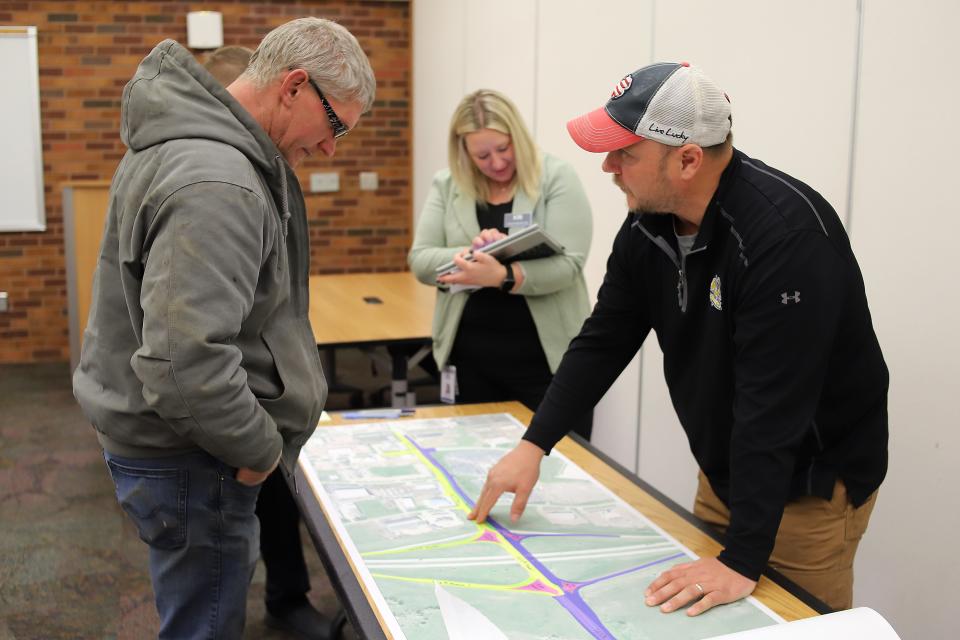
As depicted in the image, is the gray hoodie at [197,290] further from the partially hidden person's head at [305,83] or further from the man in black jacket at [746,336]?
the man in black jacket at [746,336]

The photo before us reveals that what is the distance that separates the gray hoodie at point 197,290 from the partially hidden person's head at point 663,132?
0.55 metres

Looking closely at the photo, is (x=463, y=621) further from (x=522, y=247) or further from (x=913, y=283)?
(x=913, y=283)

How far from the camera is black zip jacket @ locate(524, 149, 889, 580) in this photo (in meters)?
1.37

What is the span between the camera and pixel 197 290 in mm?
1344

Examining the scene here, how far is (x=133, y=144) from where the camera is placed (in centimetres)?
149

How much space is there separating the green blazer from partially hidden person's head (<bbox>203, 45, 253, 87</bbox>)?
83cm

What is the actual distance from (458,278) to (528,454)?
0.91 metres

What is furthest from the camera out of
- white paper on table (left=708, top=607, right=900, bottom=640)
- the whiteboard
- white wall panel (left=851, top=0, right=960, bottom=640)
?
the whiteboard

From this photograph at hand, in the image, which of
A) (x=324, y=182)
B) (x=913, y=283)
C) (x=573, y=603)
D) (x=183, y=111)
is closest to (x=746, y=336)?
(x=573, y=603)

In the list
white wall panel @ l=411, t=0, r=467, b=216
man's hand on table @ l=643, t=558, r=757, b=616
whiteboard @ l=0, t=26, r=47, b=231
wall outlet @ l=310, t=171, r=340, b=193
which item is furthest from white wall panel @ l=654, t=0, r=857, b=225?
whiteboard @ l=0, t=26, r=47, b=231

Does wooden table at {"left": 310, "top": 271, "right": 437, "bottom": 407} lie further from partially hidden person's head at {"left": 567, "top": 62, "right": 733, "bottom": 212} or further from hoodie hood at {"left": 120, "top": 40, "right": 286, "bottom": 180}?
partially hidden person's head at {"left": 567, "top": 62, "right": 733, "bottom": 212}

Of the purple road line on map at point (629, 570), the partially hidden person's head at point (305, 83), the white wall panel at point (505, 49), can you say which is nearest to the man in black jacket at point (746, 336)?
the purple road line on map at point (629, 570)

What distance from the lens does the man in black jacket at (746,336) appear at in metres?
1.38

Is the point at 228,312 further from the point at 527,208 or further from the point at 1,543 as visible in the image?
the point at 1,543
